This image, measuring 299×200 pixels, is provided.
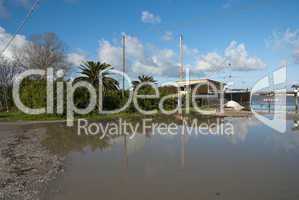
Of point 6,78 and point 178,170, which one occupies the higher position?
point 6,78

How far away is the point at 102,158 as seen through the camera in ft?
26.4

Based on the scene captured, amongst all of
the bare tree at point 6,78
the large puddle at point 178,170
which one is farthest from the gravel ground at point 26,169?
the bare tree at point 6,78

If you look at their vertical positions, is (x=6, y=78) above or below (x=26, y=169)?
above

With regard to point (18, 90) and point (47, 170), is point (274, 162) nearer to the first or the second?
point (47, 170)

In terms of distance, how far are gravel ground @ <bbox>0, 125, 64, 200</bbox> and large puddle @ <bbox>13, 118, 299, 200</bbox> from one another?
315 mm

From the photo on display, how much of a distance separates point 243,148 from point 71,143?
6716 millimetres

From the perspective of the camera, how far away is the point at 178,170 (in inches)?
260

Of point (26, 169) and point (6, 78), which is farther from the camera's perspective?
point (6, 78)

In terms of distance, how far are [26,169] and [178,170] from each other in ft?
12.8

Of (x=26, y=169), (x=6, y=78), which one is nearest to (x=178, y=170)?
(x=26, y=169)

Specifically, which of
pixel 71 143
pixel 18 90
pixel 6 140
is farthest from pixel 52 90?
pixel 71 143

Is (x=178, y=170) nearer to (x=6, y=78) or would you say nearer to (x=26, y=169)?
(x=26, y=169)

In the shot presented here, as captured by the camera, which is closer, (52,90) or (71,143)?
(71,143)

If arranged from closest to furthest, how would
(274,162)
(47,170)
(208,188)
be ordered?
(208,188) → (47,170) → (274,162)
